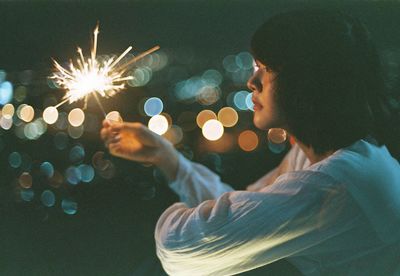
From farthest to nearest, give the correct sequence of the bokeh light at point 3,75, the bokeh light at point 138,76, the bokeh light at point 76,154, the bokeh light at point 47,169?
the bokeh light at point 76,154 → the bokeh light at point 47,169 → the bokeh light at point 3,75 → the bokeh light at point 138,76

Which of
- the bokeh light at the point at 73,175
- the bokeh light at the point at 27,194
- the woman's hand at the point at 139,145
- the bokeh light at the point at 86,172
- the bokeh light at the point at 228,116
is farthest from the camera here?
the bokeh light at the point at 228,116

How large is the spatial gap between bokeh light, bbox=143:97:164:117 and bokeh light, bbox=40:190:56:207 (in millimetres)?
8160

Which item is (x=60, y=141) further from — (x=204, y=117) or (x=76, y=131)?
(x=204, y=117)

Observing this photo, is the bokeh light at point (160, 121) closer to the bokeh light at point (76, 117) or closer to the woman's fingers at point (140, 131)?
the bokeh light at point (76, 117)

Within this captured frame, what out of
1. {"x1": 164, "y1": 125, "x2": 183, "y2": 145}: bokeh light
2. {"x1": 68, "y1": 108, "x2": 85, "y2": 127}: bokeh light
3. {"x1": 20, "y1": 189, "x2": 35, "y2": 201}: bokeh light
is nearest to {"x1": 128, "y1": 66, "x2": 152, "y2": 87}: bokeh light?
{"x1": 68, "y1": 108, "x2": 85, "y2": 127}: bokeh light

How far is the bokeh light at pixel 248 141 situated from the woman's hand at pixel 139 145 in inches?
371

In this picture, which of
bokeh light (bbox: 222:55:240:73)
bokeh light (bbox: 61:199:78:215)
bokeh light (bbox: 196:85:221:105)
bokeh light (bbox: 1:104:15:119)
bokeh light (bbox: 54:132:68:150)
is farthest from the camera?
bokeh light (bbox: 222:55:240:73)

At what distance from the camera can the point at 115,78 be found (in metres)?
2.20

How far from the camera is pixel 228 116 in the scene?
19.0m

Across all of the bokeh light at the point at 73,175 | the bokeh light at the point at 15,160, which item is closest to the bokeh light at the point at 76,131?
the bokeh light at the point at 73,175

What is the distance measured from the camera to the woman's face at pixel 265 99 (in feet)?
6.14

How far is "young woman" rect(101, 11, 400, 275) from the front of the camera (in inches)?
64.2

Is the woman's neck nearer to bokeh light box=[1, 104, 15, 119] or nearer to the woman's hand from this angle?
the woman's hand

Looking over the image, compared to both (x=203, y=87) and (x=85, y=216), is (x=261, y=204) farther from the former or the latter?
(x=203, y=87)
